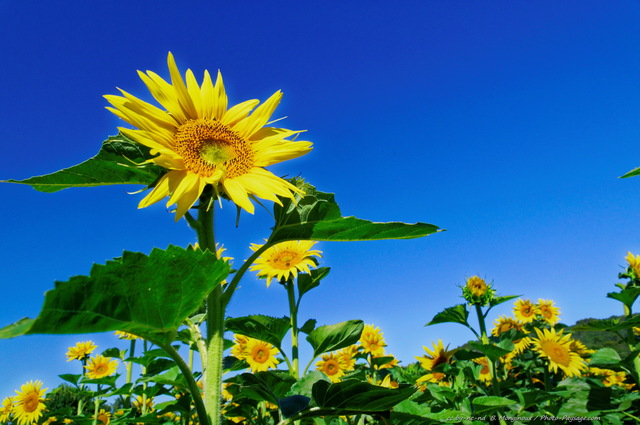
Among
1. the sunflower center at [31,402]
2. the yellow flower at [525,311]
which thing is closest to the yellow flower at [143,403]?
the sunflower center at [31,402]

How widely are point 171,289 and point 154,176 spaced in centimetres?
55

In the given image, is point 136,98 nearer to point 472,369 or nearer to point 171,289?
point 171,289

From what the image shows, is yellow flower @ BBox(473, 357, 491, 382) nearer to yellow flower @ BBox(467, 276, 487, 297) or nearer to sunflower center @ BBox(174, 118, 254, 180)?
yellow flower @ BBox(467, 276, 487, 297)

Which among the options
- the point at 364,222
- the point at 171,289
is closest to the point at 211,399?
the point at 171,289

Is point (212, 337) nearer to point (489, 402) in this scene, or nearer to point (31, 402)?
point (489, 402)

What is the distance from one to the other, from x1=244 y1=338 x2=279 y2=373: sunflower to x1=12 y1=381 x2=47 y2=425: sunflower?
445cm

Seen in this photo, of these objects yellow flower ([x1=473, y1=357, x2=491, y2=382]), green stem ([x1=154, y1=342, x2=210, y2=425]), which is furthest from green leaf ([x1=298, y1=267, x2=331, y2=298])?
yellow flower ([x1=473, y1=357, x2=491, y2=382])

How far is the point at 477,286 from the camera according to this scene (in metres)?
4.99

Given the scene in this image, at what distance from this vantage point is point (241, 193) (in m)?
1.68

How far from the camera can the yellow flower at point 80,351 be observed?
25.6 feet

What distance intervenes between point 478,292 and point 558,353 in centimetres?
175

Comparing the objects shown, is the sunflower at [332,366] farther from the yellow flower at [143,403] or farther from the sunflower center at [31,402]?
the sunflower center at [31,402]

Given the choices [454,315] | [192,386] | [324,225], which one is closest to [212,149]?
[324,225]

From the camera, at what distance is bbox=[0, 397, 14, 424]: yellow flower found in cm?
773
